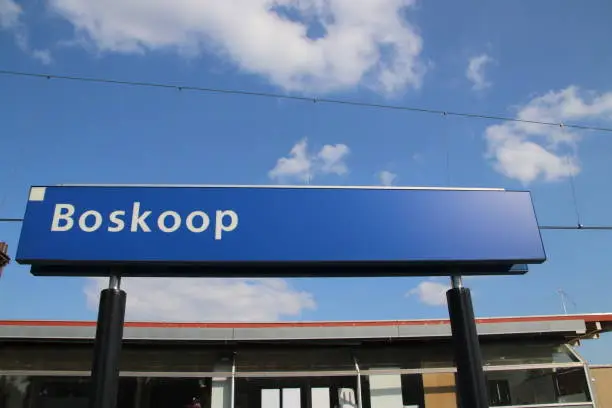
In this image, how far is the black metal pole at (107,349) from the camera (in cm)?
456

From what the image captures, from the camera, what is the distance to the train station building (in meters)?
10.4

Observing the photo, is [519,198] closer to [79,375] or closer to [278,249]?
[278,249]

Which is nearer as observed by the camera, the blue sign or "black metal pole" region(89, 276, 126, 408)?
"black metal pole" region(89, 276, 126, 408)

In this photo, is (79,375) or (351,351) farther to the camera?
(351,351)

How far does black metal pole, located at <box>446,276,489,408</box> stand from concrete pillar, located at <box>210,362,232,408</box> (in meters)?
6.32

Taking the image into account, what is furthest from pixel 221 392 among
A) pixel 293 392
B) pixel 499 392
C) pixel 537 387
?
pixel 537 387

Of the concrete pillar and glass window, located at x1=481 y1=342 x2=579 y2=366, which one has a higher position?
glass window, located at x1=481 y1=342 x2=579 y2=366

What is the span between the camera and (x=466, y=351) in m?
5.08

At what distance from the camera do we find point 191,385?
34.6ft

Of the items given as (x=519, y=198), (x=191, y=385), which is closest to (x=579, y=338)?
(x=519, y=198)

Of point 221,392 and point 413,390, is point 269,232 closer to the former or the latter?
point 221,392

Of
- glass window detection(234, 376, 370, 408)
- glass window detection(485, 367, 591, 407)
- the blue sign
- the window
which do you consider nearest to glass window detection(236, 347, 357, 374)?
glass window detection(234, 376, 370, 408)

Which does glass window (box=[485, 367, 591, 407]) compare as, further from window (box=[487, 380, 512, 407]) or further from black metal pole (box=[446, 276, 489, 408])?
black metal pole (box=[446, 276, 489, 408])

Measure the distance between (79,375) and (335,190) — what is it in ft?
24.6
